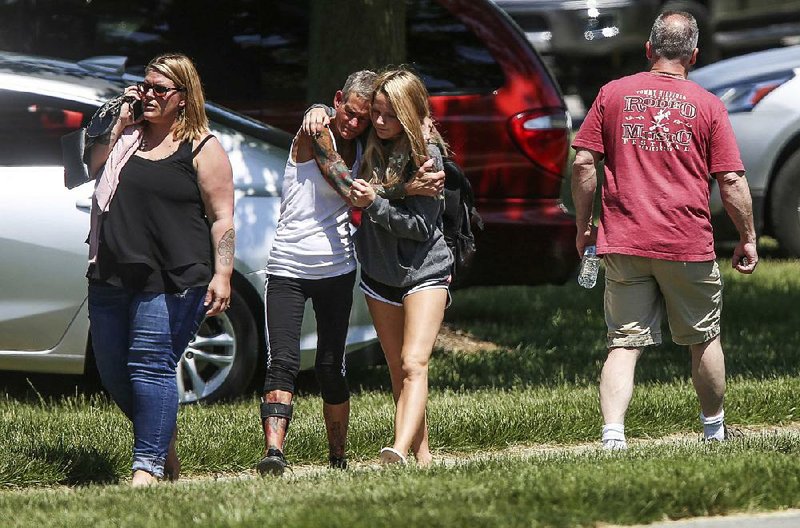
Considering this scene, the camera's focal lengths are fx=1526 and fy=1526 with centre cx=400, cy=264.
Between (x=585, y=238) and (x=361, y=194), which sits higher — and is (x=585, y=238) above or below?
below

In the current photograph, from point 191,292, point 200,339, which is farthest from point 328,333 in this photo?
point 200,339

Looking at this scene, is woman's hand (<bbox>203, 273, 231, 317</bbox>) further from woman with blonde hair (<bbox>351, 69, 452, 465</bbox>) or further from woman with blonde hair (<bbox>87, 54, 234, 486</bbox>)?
woman with blonde hair (<bbox>351, 69, 452, 465</bbox>)

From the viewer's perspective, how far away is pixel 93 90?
7.41 m

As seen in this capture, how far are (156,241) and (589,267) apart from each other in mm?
1751

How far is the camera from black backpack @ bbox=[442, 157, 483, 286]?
592 cm

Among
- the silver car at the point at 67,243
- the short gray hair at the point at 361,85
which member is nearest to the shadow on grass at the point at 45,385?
the silver car at the point at 67,243

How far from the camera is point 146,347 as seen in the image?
5.49 meters

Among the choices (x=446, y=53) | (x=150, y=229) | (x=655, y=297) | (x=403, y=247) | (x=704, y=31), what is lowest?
(x=655, y=297)

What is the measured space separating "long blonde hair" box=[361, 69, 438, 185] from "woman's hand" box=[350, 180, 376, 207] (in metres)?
0.16

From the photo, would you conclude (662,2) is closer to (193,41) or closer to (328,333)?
(193,41)

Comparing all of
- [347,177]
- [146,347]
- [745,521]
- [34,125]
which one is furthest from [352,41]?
[745,521]

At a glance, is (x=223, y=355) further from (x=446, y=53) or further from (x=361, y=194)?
(x=446, y=53)

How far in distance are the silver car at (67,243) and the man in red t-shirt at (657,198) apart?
1.68 metres

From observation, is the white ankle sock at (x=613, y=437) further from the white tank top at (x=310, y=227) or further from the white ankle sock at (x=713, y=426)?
the white tank top at (x=310, y=227)
